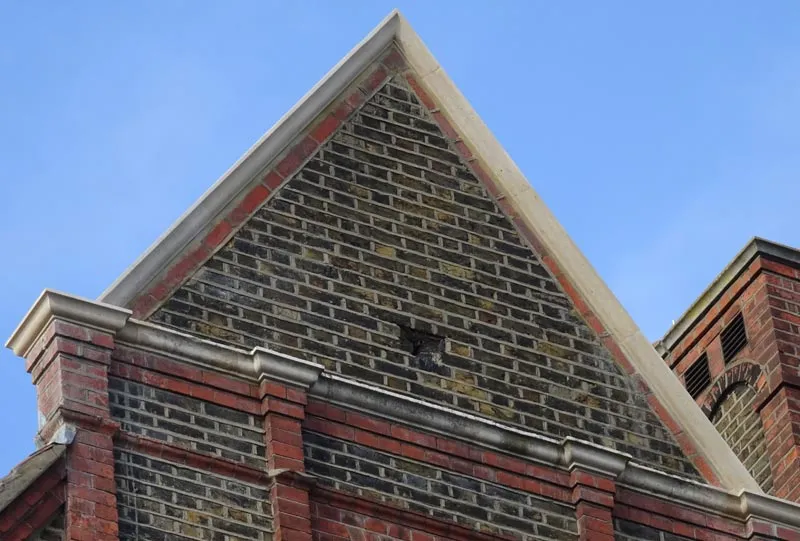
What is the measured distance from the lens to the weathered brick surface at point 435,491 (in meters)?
26.5

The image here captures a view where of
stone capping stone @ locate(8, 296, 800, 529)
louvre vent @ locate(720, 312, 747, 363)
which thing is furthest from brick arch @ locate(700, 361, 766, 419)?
Answer: stone capping stone @ locate(8, 296, 800, 529)

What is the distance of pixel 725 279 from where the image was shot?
3431cm

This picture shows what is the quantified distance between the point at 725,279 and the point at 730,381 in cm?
116

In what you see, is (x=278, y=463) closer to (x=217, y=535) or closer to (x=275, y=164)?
(x=217, y=535)

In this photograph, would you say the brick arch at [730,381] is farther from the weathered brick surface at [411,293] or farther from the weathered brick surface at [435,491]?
the weathered brick surface at [435,491]

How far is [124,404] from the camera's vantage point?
84.6 ft

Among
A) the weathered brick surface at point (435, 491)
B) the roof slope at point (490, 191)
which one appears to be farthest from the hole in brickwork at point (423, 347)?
the roof slope at point (490, 191)

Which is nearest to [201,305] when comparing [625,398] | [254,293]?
[254,293]

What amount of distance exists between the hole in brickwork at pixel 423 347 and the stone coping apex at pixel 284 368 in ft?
4.59

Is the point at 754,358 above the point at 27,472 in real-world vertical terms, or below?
above

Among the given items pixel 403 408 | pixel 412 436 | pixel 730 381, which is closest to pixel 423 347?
pixel 403 408

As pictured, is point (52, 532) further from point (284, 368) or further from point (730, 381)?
point (730, 381)

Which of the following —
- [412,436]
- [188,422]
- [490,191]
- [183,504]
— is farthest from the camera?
[490,191]

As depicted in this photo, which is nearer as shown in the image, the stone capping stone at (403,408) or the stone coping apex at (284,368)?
the stone capping stone at (403,408)
